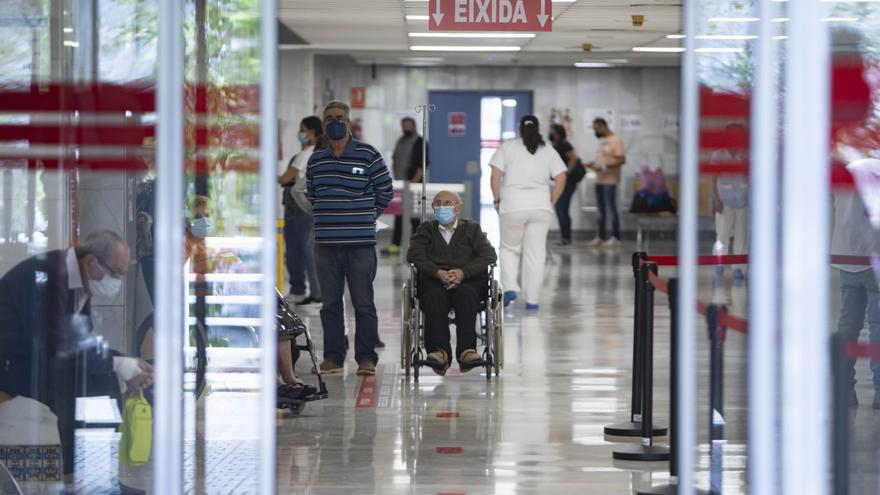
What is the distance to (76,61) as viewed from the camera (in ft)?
13.1

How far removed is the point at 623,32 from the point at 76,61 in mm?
11202

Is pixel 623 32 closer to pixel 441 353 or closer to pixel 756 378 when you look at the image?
pixel 441 353

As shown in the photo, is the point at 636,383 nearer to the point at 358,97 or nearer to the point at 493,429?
the point at 493,429

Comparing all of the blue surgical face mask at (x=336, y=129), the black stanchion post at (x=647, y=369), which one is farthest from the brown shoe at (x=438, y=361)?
the black stanchion post at (x=647, y=369)

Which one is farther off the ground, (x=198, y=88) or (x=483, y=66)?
(x=483, y=66)

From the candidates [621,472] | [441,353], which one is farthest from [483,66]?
[621,472]

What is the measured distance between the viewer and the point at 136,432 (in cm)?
387

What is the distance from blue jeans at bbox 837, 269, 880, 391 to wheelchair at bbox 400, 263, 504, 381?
2519 mm

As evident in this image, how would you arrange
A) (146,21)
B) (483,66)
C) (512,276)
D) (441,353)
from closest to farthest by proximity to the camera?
1. (146,21)
2. (441,353)
3. (512,276)
4. (483,66)

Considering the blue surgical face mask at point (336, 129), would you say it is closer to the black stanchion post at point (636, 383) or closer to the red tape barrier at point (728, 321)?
the black stanchion post at point (636, 383)

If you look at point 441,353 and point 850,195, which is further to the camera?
point 441,353

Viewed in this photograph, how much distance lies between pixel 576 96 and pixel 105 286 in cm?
1783

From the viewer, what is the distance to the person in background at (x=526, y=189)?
419 inches

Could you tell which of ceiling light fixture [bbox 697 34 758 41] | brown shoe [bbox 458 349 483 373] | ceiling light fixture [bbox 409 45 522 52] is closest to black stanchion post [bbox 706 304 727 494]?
ceiling light fixture [bbox 697 34 758 41]
